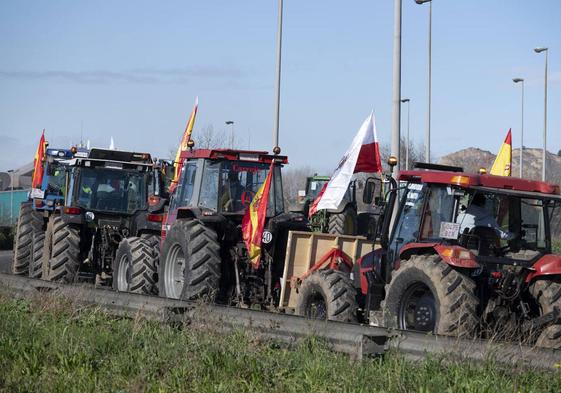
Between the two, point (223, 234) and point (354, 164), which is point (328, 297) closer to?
point (354, 164)

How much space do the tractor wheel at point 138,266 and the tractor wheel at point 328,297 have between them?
3.77m

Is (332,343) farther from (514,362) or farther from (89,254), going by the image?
(89,254)

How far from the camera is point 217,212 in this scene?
14.4 meters

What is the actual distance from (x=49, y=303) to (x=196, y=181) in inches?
144

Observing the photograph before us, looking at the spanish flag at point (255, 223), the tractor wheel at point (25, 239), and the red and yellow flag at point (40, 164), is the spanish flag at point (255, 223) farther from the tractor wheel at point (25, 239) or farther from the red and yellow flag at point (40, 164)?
the red and yellow flag at point (40, 164)

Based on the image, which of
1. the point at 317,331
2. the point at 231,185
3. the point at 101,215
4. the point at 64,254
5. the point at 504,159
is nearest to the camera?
the point at 317,331

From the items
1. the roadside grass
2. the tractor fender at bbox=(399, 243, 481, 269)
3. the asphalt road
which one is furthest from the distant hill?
the roadside grass

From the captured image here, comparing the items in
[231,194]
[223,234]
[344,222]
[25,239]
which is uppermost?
[231,194]

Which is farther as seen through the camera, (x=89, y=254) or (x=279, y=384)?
(x=89, y=254)

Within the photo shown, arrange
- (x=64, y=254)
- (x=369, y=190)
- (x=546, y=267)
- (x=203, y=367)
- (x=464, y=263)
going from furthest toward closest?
(x=64, y=254) < (x=369, y=190) < (x=546, y=267) < (x=464, y=263) < (x=203, y=367)

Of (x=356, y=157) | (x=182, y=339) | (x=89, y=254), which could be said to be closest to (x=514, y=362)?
(x=182, y=339)

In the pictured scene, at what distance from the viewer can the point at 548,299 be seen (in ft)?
33.8

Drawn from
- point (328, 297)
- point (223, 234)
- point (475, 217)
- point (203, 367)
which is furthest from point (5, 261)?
point (203, 367)

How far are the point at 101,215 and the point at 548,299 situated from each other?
35.5 feet
